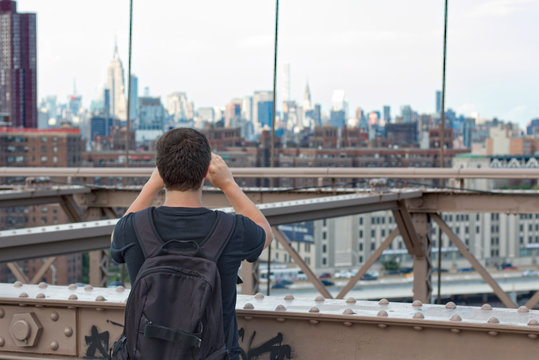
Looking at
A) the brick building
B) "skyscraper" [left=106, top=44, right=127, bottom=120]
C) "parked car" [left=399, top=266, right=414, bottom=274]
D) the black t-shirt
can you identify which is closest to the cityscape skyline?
"skyscraper" [left=106, top=44, right=127, bottom=120]

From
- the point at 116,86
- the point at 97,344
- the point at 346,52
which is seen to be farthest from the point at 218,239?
the point at 116,86

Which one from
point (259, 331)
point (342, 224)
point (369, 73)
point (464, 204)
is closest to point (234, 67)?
point (369, 73)

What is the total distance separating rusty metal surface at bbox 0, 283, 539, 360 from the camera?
293 cm

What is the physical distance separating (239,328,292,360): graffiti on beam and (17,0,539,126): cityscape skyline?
318 inches

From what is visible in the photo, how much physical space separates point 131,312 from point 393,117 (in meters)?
14.9

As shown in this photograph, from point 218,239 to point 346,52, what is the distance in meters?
12.9

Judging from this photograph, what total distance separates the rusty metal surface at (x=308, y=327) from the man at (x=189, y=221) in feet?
1.67

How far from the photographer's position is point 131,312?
8.23ft

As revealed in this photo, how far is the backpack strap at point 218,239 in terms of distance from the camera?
2518mm

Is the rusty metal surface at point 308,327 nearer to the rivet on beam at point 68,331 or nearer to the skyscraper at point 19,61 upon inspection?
the rivet on beam at point 68,331

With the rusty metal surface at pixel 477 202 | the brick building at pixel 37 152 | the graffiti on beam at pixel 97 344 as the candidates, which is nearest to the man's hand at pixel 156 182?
the graffiti on beam at pixel 97 344

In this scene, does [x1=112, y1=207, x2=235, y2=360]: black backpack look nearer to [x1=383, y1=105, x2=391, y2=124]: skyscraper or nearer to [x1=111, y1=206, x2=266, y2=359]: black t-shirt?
[x1=111, y1=206, x2=266, y2=359]: black t-shirt

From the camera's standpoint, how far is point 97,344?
10.8ft

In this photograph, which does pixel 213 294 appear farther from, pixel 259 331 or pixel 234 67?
pixel 234 67
